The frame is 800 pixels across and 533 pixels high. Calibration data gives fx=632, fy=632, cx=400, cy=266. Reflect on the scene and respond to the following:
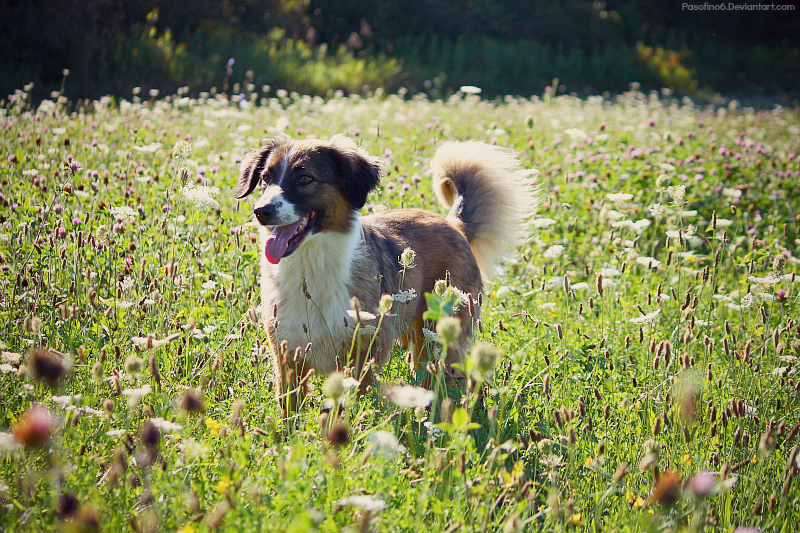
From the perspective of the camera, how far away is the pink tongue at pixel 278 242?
3.32 metres

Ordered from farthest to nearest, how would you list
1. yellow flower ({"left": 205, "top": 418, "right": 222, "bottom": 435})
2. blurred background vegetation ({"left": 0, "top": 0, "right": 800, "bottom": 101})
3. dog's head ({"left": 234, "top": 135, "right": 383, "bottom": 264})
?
blurred background vegetation ({"left": 0, "top": 0, "right": 800, "bottom": 101}) < dog's head ({"left": 234, "top": 135, "right": 383, "bottom": 264}) < yellow flower ({"left": 205, "top": 418, "right": 222, "bottom": 435})

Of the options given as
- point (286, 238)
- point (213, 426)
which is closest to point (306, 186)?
point (286, 238)

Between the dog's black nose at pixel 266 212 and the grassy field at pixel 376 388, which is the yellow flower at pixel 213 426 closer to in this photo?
the grassy field at pixel 376 388

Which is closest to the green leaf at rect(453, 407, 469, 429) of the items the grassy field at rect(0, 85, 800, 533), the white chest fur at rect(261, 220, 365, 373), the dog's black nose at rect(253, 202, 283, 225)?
the grassy field at rect(0, 85, 800, 533)

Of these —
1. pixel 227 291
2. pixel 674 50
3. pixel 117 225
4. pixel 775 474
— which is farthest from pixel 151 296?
pixel 674 50

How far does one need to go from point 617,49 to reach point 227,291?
27175 mm

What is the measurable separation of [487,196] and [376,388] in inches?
82.4

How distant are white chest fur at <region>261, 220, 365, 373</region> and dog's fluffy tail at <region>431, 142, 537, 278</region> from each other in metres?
1.42

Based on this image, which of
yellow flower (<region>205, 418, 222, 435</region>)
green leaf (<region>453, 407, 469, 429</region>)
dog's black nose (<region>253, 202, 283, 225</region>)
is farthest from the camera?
dog's black nose (<region>253, 202, 283, 225</region>)

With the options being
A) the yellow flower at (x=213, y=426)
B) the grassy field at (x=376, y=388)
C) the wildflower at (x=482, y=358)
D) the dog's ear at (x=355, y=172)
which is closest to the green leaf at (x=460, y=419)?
the grassy field at (x=376, y=388)

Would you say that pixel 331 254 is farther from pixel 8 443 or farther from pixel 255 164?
pixel 8 443

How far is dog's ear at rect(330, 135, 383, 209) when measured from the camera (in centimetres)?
364

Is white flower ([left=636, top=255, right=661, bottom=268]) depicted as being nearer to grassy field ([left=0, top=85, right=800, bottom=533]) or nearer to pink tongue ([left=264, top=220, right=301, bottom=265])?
grassy field ([left=0, top=85, right=800, bottom=533])

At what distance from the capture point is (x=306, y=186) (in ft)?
11.5
